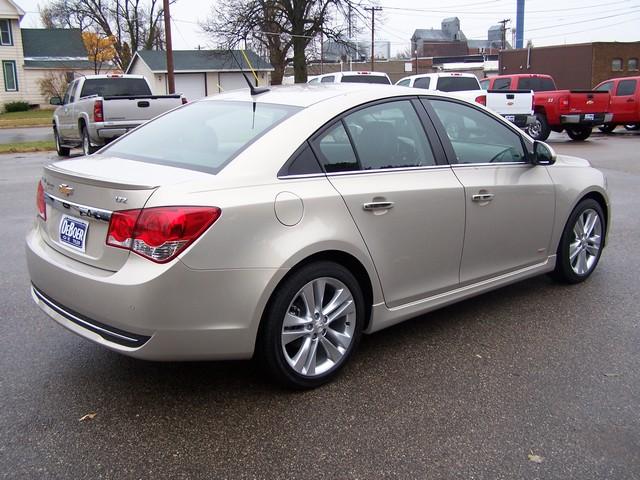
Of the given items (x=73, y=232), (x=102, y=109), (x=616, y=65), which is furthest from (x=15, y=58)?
(x=73, y=232)

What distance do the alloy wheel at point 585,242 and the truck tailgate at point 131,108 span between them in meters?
9.65

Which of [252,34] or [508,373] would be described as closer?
[508,373]

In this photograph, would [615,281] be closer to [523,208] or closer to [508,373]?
[523,208]

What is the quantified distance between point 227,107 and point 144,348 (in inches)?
69.0

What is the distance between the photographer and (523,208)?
4609mm

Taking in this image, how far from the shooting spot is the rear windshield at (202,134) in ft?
11.5

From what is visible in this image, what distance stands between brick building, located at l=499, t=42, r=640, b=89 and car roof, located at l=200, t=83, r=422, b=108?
46.7 m

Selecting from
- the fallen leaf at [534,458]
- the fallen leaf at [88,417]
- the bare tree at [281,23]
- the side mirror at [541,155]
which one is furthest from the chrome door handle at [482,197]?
the bare tree at [281,23]

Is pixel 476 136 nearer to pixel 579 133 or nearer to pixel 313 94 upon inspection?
pixel 313 94

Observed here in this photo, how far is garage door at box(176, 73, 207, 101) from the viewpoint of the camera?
159ft

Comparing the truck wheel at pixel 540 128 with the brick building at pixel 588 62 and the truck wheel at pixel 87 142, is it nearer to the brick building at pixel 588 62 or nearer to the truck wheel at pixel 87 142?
the truck wheel at pixel 87 142

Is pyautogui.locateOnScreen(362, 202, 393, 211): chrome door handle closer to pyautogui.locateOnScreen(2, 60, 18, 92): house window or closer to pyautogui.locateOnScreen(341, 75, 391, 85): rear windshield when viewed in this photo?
pyautogui.locateOnScreen(341, 75, 391, 85): rear windshield

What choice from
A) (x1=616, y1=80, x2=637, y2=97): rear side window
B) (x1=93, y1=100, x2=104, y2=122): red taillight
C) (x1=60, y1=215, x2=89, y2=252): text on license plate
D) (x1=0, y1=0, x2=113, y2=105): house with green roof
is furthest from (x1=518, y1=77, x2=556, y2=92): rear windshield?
(x1=0, y1=0, x2=113, y2=105): house with green roof

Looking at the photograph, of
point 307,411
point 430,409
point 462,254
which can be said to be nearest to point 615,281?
point 462,254
